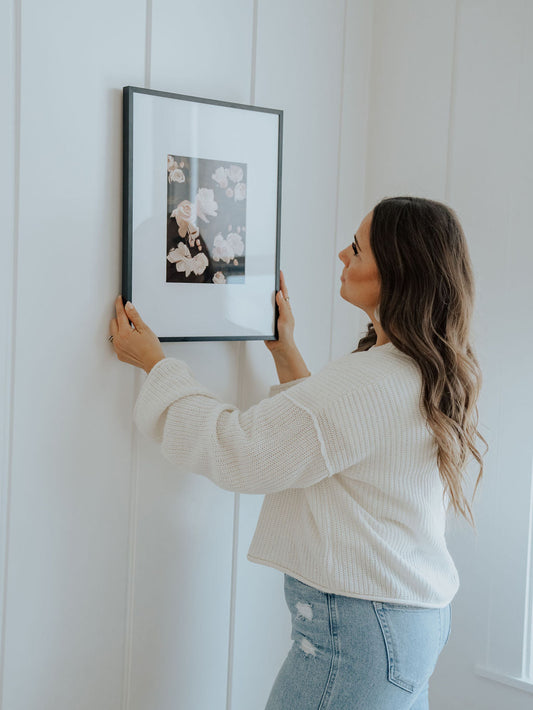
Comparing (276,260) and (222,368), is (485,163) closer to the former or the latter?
(276,260)

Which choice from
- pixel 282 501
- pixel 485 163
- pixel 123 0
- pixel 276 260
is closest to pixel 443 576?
pixel 282 501

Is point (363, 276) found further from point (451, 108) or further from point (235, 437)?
point (451, 108)

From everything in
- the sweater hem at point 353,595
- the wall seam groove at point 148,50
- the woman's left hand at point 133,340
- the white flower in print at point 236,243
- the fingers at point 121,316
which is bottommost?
the sweater hem at point 353,595

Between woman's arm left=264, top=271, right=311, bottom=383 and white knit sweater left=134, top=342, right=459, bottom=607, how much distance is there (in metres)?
0.31

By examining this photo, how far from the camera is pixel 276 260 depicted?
4.92 feet

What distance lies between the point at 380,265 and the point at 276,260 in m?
0.35

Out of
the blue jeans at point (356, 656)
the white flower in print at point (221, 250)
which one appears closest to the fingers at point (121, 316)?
the white flower in print at point (221, 250)

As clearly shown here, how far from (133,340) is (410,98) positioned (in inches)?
35.1

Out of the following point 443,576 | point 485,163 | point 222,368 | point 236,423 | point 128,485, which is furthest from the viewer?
point 485,163

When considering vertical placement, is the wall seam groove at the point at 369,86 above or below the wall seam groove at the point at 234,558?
above

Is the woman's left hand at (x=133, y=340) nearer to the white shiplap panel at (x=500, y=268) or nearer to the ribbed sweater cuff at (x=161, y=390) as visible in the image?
the ribbed sweater cuff at (x=161, y=390)

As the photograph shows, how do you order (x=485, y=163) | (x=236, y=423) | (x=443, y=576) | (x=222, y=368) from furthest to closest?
(x=485, y=163), (x=222, y=368), (x=443, y=576), (x=236, y=423)

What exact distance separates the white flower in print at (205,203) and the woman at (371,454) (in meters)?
0.28

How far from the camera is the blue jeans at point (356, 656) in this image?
114 centimetres
